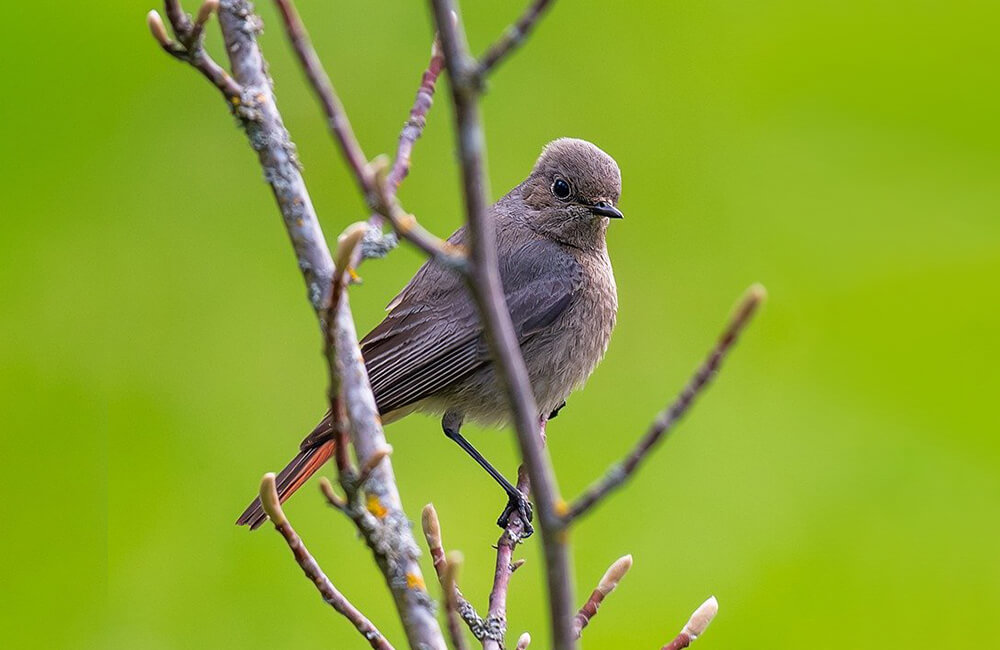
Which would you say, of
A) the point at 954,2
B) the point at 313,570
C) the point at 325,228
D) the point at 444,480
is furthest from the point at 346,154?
the point at 954,2

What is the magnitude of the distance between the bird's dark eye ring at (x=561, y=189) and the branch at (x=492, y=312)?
2976 millimetres

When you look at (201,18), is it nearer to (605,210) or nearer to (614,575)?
(614,575)

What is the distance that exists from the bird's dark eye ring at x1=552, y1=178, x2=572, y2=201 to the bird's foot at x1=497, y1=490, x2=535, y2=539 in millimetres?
1002

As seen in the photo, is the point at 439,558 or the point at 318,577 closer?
the point at 318,577

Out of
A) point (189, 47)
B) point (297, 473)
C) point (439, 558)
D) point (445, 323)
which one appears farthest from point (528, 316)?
point (189, 47)

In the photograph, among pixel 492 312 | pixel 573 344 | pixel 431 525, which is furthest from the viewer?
pixel 573 344

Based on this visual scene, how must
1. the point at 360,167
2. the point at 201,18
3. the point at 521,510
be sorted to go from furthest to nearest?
the point at 521,510 → the point at 201,18 → the point at 360,167

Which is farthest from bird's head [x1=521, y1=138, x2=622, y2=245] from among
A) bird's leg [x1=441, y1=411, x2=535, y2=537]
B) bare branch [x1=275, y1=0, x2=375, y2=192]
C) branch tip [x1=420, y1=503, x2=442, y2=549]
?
bare branch [x1=275, y1=0, x2=375, y2=192]

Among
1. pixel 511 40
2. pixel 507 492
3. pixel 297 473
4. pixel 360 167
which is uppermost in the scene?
pixel 511 40

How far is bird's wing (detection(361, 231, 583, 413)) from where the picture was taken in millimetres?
4312

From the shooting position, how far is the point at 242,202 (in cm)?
673

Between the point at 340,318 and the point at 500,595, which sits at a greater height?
the point at 340,318

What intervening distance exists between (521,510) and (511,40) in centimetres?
Answer: 264

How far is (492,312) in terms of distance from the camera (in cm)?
153
